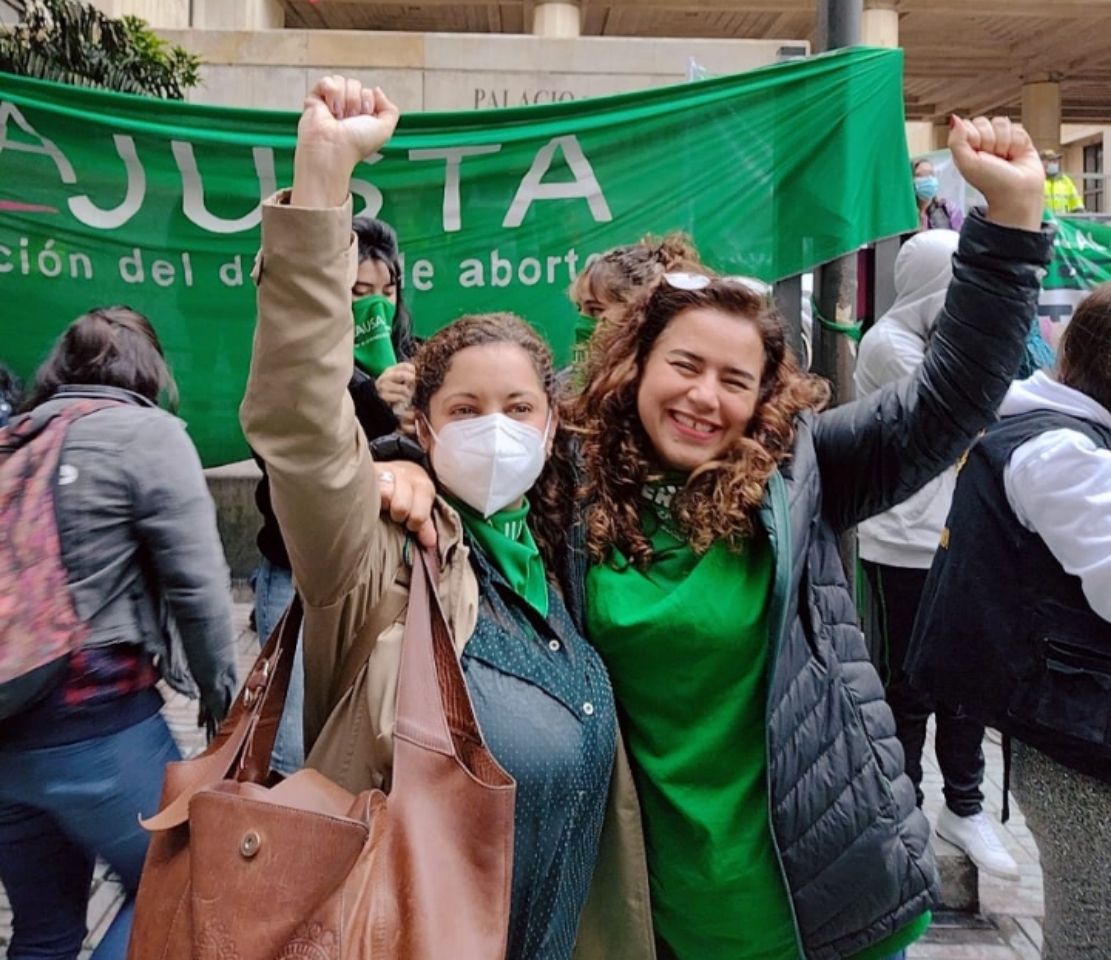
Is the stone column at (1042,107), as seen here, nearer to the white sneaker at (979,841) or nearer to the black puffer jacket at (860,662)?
the white sneaker at (979,841)

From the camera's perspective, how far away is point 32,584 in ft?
7.13

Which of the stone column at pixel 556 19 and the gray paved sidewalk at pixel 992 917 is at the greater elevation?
the stone column at pixel 556 19

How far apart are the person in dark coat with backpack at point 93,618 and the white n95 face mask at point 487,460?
986 millimetres

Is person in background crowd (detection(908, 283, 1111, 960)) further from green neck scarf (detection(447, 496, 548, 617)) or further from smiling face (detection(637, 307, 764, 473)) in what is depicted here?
green neck scarf (detection(447, 496, 548, 617))

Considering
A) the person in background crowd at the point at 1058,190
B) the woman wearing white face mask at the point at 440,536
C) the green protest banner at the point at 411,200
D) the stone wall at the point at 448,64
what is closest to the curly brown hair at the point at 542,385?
the woman wearing white face mask at the point at 440,536

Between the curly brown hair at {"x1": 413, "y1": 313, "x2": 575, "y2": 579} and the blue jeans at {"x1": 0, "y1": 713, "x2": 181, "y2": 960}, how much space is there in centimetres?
120

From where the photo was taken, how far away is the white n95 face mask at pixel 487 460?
1.60 metres

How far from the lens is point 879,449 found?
1.80 meters

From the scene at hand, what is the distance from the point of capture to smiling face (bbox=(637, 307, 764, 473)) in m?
1.73

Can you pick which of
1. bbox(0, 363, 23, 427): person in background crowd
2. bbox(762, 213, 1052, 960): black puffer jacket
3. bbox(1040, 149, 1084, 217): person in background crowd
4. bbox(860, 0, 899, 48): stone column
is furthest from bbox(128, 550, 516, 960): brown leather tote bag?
bbox(860, 0, 899, 48): stone column

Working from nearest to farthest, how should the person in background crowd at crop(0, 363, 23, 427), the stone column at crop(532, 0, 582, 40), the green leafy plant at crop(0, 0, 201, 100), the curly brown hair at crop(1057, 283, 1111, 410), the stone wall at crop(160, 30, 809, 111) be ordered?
1. the curly brown hair at crop(1057, 283, 1111, 410)
2. the person in background crowd at crop(0, 363, 23, 427)
3. the green leafy plant at crop(0, 0, 201, 100)
4. the stone wall at crop(160, 30, 809, 111)
5. the stone column at crop(532, 0, 582, 40)

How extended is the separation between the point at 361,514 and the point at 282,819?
39 centimetres

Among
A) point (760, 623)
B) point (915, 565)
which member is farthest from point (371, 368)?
point (915, 565)

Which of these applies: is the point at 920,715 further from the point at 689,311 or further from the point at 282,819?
the point at 282,819
